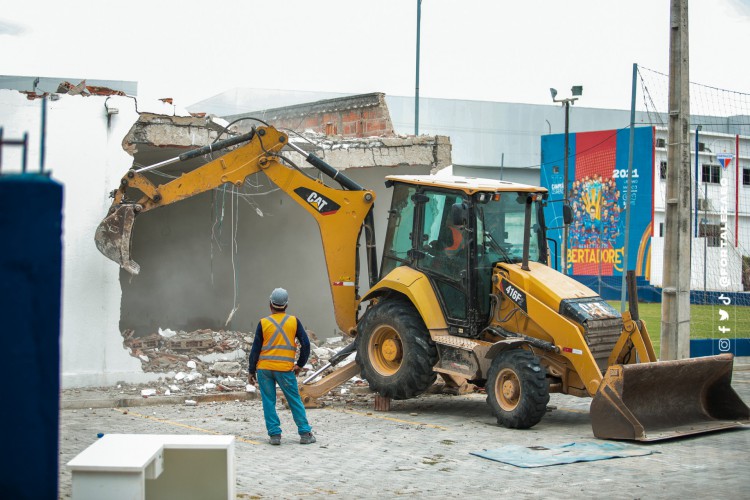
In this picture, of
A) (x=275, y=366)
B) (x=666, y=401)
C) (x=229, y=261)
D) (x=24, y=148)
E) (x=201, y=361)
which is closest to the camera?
(x=24, y=148)

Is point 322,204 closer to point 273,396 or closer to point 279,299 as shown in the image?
point 279,299

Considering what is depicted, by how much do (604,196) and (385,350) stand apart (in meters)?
30.4

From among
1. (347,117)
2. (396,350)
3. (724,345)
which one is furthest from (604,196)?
(396,350)

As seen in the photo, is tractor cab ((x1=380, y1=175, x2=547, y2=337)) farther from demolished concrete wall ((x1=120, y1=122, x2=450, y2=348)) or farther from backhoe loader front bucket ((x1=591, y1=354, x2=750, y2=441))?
demolished concrete wall ((x1=120, y1=122, x2=450, y2=348))

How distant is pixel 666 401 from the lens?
1052 cm

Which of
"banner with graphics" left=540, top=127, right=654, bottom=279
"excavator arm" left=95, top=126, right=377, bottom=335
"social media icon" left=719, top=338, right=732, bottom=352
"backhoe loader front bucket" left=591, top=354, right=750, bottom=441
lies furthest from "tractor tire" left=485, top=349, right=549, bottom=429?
"banner with graphics" left=540, top=127, right=654, bottom=279

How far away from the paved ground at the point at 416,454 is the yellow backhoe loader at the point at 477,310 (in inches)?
17.2

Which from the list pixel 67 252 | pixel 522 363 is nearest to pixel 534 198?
pixel 522 363

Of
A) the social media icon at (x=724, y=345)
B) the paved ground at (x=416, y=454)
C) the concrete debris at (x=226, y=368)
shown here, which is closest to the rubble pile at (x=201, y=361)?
the concrete debris at (x=226, y=368)

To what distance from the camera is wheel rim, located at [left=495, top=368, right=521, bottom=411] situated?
1059cm

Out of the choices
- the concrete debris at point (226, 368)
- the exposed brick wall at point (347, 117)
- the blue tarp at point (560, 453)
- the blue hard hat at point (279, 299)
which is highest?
the exposed brick wall at point (347, 117)

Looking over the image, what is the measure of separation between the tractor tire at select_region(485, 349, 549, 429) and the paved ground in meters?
0.18

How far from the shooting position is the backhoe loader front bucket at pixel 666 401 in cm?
985

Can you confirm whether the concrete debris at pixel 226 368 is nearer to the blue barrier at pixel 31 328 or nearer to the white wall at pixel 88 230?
the white wall at pixel 88 230
